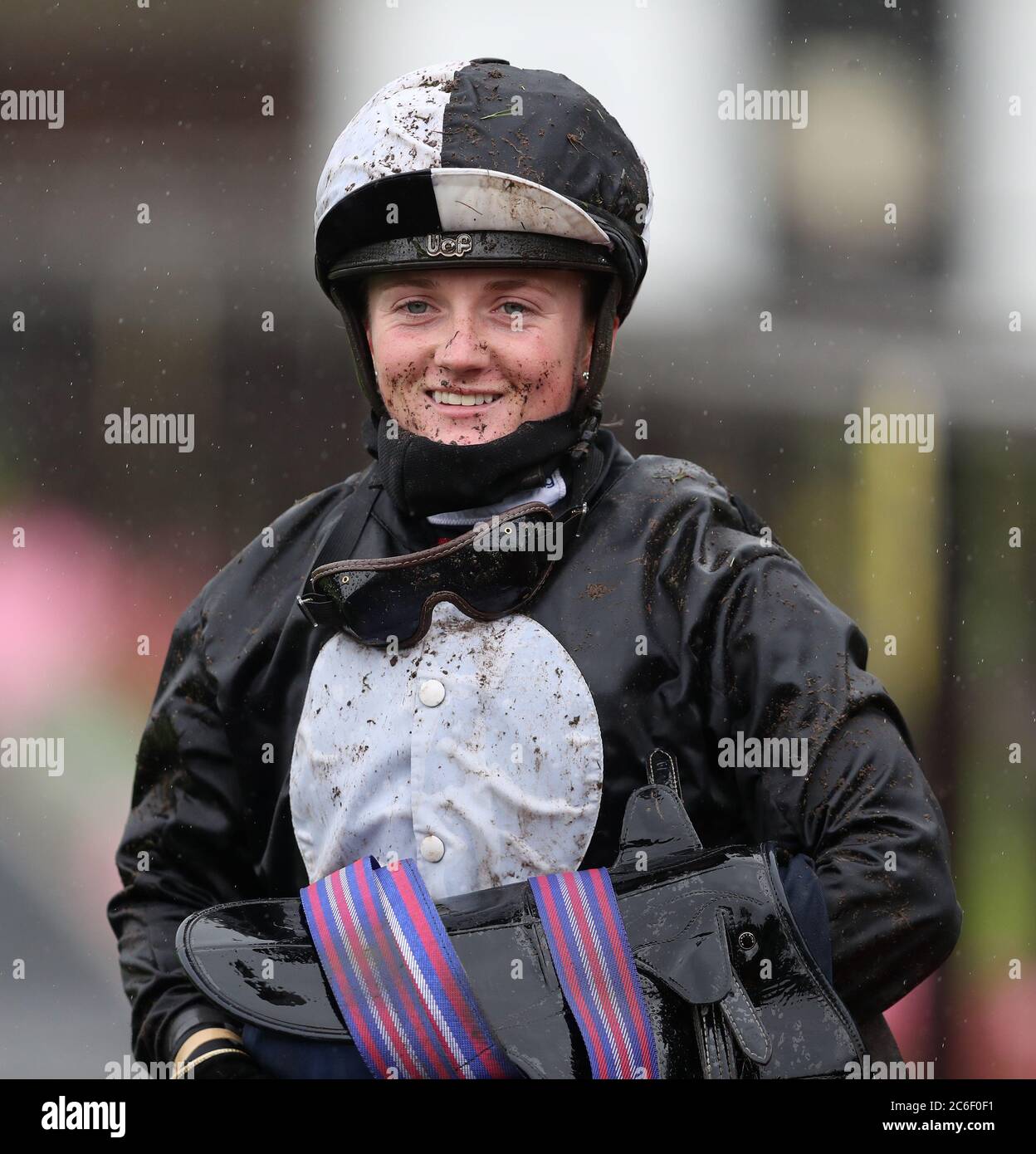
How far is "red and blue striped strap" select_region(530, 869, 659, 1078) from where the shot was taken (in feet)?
5.33

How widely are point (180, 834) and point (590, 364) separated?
87 centimetres

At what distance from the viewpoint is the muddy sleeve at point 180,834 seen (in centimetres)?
208

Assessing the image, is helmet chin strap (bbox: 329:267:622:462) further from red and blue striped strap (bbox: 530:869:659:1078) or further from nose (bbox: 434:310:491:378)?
red and blue striped strap (bbox: 530:869:659:1078)

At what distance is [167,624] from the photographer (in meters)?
4.17

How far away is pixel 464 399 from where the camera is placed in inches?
79.0

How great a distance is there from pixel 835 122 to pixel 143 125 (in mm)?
1949

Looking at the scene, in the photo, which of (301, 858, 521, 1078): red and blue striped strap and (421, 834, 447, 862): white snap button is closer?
(301, 858, 521, 1078): red and blue striped strap

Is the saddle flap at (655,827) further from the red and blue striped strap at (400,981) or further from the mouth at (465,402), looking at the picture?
the mouth at (465,402)

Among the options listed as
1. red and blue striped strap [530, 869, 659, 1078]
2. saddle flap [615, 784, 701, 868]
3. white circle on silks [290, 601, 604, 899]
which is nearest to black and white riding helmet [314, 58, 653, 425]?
white circle on silks [290, 601, 604, 899]

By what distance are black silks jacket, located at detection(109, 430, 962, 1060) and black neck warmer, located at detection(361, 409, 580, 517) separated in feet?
0.22

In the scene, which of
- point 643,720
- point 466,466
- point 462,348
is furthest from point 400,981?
point 462,348

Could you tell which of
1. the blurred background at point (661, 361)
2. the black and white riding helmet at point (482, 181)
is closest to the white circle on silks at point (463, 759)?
the black and white riding helmet at point (482, 181)

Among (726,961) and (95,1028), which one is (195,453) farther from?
(726,961)

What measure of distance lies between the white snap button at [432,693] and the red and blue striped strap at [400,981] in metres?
0.22
